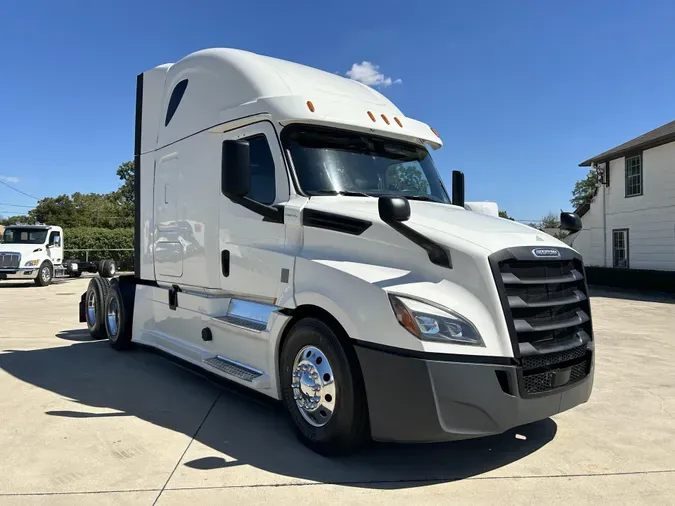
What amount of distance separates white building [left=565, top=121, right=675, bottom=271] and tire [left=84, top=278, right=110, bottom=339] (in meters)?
15.9

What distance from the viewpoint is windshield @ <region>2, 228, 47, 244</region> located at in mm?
21250

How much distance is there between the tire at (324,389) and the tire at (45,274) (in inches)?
817

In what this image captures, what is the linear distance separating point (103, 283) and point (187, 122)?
12.7 feet

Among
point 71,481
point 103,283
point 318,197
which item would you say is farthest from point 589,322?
point 103,283

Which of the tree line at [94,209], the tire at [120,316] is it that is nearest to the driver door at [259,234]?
the tire at [120,316]

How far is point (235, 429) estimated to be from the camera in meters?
4.41

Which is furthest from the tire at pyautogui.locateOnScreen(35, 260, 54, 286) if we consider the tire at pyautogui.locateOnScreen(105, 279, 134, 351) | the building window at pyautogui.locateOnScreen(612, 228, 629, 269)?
the building window at pyautogui.locateOnScreen(612, 228, 629, 269)

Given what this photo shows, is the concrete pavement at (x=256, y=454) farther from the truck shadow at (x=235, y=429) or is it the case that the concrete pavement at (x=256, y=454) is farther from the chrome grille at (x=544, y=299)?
the chrome grille at (x=544, y=299)

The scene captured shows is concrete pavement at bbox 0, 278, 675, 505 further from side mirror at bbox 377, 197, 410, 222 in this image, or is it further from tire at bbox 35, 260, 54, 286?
tire at bbox 35, 260, 54, 286

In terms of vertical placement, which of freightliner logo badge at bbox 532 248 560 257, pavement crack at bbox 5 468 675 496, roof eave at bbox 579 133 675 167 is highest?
roof eave at bbox 579 133 675 167

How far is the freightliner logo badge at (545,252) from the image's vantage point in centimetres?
365

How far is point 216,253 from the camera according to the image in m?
5.18

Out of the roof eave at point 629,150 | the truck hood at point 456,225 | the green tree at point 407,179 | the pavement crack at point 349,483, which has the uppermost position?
the roof eave at point 629,150

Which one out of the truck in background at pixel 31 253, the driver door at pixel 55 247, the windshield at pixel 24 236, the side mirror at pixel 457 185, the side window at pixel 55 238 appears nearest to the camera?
the side mirror at pixel 457 185
